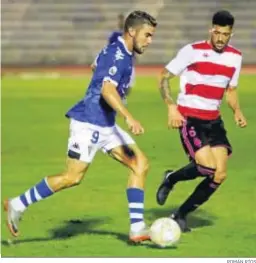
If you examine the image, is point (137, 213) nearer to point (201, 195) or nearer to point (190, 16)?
point (201, 195)

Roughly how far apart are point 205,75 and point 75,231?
1824 mm

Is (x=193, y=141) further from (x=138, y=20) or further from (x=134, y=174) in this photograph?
(x=138, y=20)

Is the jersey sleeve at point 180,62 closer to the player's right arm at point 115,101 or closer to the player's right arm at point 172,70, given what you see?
the player's right arm at point 172,70

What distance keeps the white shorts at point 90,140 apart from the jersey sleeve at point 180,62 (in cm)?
95

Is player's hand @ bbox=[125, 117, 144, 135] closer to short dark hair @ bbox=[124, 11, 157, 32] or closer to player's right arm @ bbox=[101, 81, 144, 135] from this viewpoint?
player's right arm @ bbox=[101, 81, 144, 135]

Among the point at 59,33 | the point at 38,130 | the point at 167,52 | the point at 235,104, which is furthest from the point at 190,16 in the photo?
the point at 235,104

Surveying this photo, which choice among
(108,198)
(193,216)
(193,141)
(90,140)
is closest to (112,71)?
(90,140)

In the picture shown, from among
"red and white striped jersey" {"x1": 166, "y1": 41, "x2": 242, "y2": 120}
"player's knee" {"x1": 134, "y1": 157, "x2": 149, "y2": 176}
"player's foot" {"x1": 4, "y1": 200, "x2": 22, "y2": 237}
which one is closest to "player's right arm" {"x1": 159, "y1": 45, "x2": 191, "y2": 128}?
"red and white striped jersey" {"x1": 166, "y1": 41, "x2": 242, "y2": 120}

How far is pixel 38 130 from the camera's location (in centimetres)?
1838

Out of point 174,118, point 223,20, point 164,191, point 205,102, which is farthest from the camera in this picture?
point 164,191

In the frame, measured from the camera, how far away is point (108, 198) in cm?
1137

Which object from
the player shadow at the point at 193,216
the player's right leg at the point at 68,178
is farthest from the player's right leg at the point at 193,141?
the player's right leg at the point at 68,178

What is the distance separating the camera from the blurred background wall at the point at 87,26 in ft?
131

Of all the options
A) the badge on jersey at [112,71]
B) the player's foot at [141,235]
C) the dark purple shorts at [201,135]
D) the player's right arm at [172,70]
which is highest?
the player's right arm at [172,70]
